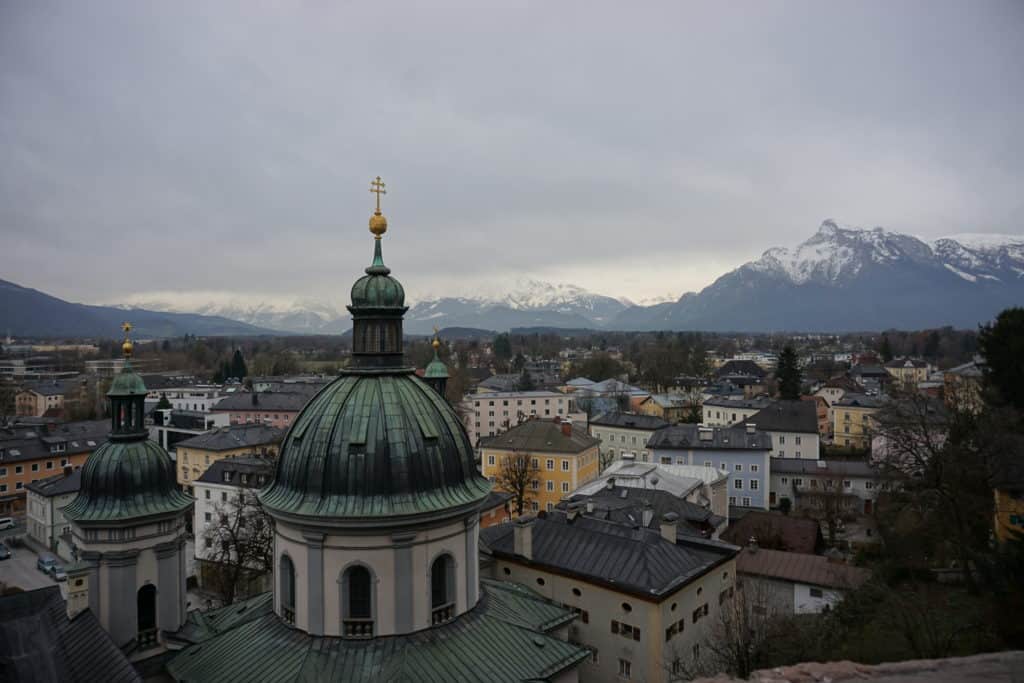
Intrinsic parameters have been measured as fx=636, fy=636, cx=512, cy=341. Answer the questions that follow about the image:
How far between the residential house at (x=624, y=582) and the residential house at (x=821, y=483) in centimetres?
2827

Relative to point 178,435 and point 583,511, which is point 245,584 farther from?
point 178,435

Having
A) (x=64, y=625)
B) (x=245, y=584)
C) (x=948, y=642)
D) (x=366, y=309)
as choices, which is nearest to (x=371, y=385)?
(x=366, y=309)

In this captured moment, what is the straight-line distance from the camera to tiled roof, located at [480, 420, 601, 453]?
5969 cm

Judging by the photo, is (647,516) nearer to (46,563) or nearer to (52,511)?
(46,563)

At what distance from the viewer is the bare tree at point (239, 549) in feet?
125

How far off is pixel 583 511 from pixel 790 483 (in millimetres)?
30366

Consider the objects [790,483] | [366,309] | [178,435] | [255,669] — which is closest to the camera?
[255,669]

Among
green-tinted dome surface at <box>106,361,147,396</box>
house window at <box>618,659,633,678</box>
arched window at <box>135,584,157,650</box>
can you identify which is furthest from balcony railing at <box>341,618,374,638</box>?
house window at <box>618,659,633,678</box>

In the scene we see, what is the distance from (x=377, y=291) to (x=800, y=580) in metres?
27.3

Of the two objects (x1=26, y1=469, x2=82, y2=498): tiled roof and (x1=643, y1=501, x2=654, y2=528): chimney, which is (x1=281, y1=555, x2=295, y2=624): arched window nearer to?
(x1=643, y1=501, x2=654, y2=528): chimney

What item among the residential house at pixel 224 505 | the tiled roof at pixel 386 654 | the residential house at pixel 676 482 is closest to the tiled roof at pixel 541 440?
the residential house at pixel 676 482

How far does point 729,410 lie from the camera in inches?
3371

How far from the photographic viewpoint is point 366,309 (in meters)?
18.7

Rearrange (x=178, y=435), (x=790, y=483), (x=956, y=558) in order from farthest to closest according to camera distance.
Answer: (x=178, y=435)
(x=790, y=483)
(x=956, y=558)
